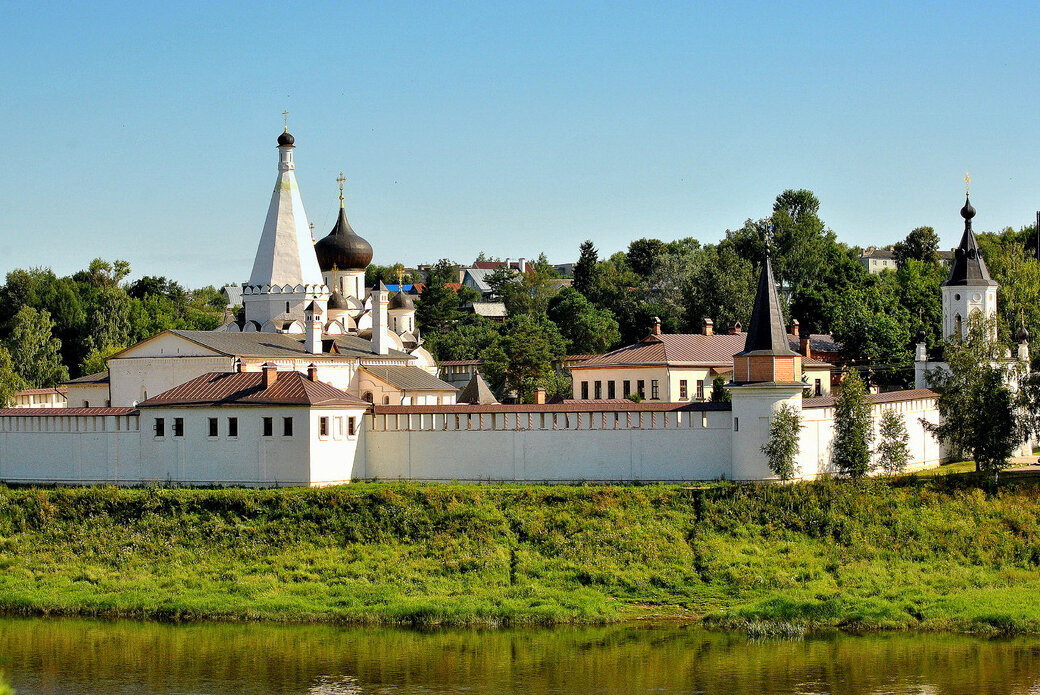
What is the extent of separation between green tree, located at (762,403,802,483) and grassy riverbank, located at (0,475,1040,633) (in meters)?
0.74

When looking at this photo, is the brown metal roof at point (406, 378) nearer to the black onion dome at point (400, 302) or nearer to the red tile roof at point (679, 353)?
the red tile roof at point (679, 353)

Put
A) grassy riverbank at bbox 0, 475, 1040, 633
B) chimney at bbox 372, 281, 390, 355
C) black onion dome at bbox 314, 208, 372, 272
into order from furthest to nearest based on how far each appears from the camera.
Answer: black onion dome at bbox 314, 208, 372, 272
chimney at bbox 372, 281, 390, 355
grassy riverbank at bbox 0, 475, 1040, 633

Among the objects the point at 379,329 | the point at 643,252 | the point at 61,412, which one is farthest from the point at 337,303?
the point at 643,252

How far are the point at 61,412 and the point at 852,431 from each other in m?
18.2

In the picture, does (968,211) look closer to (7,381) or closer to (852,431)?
(852,431)

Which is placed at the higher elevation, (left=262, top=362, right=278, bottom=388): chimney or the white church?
(left=262, top=362, right=278, bottom=388): chimney

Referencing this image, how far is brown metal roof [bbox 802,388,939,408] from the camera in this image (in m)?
32.3

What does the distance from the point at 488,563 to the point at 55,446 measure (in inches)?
506

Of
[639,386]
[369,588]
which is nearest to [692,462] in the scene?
[369,588]

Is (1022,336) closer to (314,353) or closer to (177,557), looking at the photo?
(314,353)

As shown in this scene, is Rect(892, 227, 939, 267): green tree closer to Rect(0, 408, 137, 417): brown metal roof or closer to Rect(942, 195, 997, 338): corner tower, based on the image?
Rect(942, 195, 997, 338): corner tower

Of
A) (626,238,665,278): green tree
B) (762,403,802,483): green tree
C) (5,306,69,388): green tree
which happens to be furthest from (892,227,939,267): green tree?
(762,403,802,483): green tree

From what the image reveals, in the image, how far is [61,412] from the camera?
35.7 metres

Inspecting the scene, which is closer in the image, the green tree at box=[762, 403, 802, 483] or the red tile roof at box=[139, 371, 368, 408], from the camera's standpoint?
the green tree at box=[762, 403, 802, 483]
